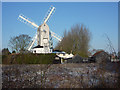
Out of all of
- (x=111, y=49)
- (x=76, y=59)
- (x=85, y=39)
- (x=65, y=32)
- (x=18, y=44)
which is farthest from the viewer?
(x=65, y=32)

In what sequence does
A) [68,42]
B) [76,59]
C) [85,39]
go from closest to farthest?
[76,59] → [85,39] → [68,42]

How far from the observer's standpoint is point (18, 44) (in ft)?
66.3

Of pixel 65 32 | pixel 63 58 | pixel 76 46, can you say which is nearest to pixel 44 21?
pixel 65 32

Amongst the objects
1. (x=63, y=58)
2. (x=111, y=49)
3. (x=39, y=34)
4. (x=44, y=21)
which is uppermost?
(x=44, y=21)

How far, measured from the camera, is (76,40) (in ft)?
79.2

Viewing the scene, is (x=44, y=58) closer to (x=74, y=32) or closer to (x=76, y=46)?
(x=76, y=46)

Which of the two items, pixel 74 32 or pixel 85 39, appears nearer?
pixel 85 39

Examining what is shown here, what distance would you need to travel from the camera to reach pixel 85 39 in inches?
917

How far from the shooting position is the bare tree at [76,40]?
2274 cm

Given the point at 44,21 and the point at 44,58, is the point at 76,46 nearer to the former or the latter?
the point at 44,21

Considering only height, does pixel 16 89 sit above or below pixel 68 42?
below

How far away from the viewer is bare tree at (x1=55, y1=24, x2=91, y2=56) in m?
22.7

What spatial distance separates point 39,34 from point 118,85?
22.3 metres

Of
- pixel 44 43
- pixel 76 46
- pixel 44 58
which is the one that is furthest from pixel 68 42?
pixel 44 58
